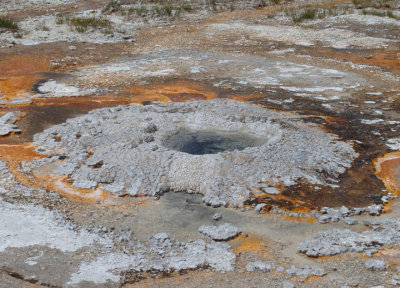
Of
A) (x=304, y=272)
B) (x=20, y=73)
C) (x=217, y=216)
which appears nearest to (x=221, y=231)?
(x=217, y=216)

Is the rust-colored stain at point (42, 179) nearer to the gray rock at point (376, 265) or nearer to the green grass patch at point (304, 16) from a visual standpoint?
the gray rock at point (376, 265)

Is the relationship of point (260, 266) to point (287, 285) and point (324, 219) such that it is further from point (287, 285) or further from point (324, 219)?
point (324, 219)

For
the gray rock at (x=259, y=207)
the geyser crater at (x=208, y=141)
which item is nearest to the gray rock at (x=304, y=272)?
the gray rock at (x=259, y=207)

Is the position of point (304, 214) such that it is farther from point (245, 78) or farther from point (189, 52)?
point (189, 52)

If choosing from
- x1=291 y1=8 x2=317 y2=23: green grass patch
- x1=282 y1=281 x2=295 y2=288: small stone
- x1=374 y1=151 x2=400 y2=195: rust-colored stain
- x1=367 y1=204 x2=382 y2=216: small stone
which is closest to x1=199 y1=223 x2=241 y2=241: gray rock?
x1=282 y1=281 x2=295 y2=288: small stone

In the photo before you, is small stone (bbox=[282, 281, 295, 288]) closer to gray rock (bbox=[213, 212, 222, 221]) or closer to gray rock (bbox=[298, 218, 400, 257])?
gray rock (bbox=[298, 218, 400, 257])

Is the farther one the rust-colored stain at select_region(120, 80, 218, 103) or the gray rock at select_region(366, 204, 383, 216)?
the rust-colored stain at select_region(120, 80, 218, 103)
